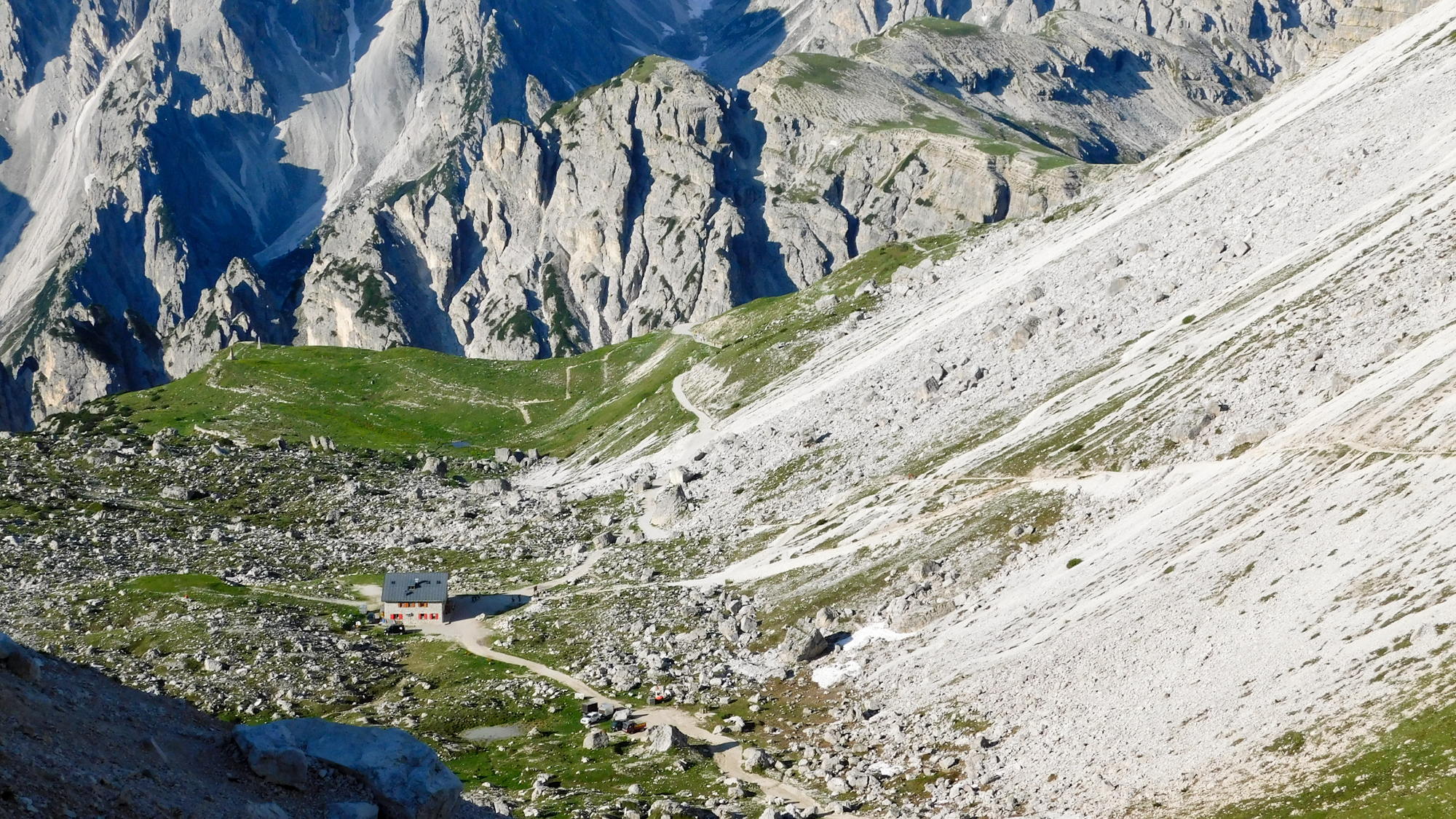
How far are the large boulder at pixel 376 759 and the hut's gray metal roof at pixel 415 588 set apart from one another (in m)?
61.9

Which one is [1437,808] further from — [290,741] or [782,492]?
[782,492]

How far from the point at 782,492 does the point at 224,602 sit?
5056 centimetres

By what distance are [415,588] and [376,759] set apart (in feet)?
214

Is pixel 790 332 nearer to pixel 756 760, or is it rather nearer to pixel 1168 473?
pixel 1168 473

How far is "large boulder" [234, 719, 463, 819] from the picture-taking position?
3588 cm

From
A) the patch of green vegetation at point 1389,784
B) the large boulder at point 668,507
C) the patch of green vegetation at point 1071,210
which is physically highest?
the patch of green vegetation at point 1071,210

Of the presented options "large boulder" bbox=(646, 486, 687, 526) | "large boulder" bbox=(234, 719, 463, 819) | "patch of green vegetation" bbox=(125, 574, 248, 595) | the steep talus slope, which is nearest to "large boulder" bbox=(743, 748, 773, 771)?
the steep talus slope

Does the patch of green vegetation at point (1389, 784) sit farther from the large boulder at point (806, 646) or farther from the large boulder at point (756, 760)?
the large boulder at point (806, 646)

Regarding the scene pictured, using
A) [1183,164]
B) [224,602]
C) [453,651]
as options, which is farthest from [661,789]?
[1183,164]

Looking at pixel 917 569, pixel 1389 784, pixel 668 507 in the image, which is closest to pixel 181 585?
pixel 668 507

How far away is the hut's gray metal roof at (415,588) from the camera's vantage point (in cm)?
9856

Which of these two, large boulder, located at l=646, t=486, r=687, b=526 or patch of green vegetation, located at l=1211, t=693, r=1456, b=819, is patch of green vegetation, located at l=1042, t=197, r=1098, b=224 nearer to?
large boulder, located at l=646, t=486, r=687, b=526

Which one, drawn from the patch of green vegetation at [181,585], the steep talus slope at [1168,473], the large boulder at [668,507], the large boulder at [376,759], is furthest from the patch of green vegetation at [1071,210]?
the large boulder at [376,759]

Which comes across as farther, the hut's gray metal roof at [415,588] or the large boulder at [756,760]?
the hut's gray metal roof at [415,588]
